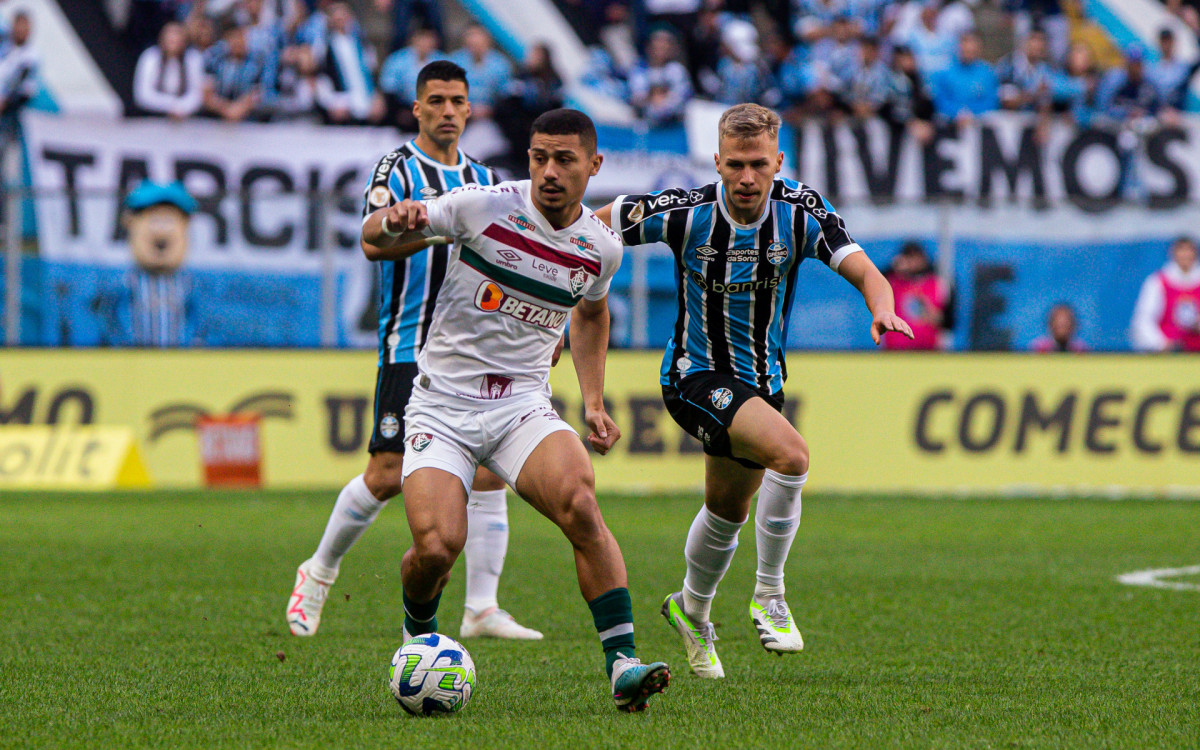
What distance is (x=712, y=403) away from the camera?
6176 mm

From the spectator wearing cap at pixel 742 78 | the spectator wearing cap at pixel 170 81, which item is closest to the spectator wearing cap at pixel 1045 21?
the spectator wearing cap at pixel 742 78

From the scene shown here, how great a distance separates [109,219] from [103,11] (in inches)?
197

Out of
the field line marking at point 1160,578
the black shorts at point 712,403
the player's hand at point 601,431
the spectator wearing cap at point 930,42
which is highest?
the spectator wearing cap at point 930,42

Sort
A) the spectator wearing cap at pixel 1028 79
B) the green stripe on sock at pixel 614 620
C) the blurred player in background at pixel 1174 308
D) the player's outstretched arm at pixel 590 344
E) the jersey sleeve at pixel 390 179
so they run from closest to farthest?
the green stripe on sock at pixel 614 620
the player's outstretched arm at pixel 590 344
the jersey sleeve at pixel 390 179
the blurred player in background at pixel 1174 308
the spectator wearing cap at pixel 1028 79

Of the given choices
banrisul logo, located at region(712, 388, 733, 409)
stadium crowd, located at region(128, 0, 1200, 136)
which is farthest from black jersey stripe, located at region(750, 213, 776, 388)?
stadium crowd, located at region(128, 0, 1200, 136)

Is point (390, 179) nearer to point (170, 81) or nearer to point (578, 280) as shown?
point (578, 280)

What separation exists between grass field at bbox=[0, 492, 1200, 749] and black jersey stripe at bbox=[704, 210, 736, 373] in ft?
4.03

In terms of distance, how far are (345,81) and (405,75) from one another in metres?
0.72

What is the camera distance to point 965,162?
1739 cm

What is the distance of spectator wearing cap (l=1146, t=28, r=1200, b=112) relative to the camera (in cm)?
1895

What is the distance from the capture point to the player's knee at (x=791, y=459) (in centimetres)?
596

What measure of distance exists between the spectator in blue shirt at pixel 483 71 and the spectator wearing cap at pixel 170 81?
9.72 feet

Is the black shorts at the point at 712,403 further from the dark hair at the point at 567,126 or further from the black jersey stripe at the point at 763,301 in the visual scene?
the dark hair at the point at 567,126

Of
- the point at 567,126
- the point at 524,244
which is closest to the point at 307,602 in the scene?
the point at 524,244
